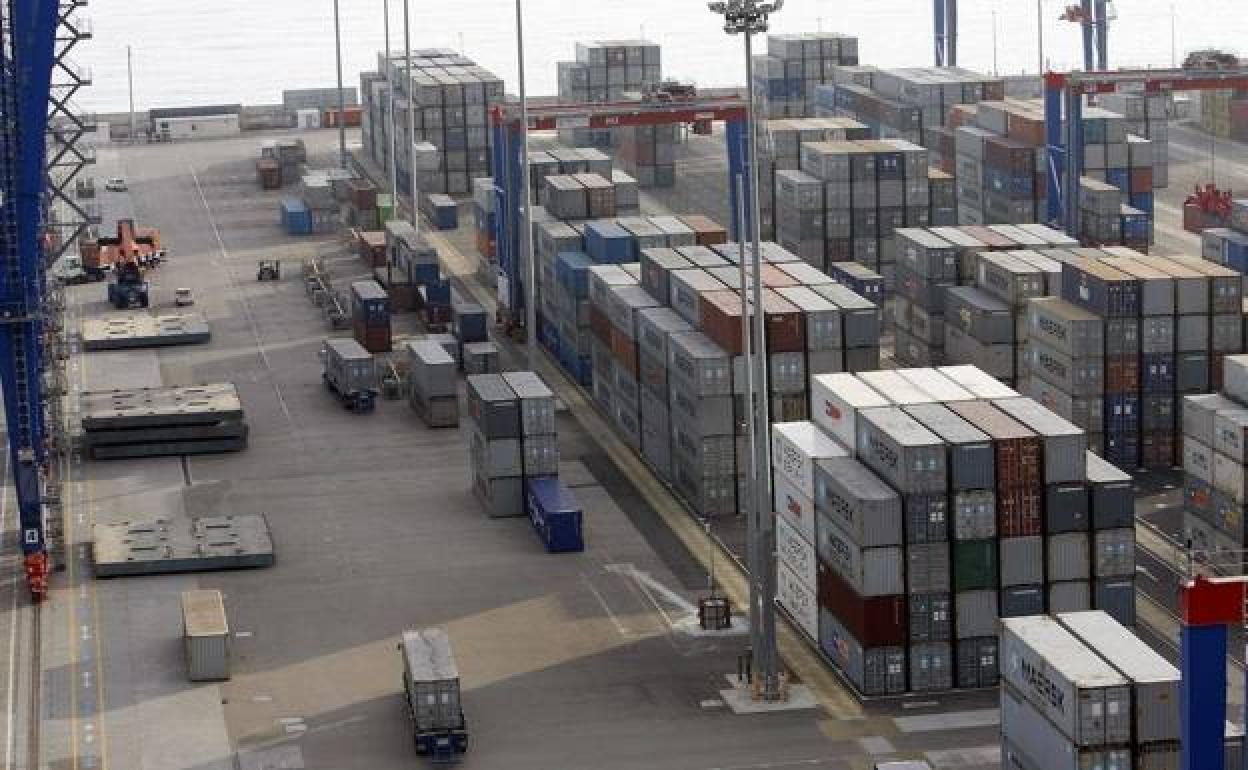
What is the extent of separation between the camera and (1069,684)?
68.8 metres

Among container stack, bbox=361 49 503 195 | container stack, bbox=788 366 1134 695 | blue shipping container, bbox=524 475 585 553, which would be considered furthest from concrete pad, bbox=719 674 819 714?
container stack, bbox=361 49 503 195

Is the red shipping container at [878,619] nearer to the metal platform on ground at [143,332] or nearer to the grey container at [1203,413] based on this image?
the grey container at [1203,413]

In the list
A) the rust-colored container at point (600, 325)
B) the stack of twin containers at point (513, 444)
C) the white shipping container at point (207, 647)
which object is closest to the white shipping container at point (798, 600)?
the stack of twin containers at point (513, 444)

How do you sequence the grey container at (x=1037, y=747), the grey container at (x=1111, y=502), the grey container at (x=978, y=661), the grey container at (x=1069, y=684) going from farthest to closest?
the grey container at (x=978, y=661) < the grey container at (x=1111, y=502) < the grey container at (x=1037, y=747) < the grey container at (x=1069, y=684)

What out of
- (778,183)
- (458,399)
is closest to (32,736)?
(458,399)

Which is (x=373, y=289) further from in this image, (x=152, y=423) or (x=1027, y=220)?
(x=1027, y=220)

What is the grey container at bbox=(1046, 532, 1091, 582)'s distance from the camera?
8331 cm

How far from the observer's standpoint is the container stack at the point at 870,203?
469 ft

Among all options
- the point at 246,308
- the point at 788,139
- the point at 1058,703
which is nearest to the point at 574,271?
the point at 246,308

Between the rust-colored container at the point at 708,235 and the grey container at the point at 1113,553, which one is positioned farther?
the rust-colored container at the point at 708,235

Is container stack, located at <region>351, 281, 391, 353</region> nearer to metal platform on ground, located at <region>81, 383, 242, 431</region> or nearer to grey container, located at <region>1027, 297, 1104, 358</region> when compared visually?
metal platform on ground, located at <region>81, 383, 242, 431</region>

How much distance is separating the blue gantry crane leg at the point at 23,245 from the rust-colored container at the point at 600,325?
2829 centimetres

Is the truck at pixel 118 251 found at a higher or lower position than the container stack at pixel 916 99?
lower

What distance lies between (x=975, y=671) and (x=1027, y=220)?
7054 centimetres
